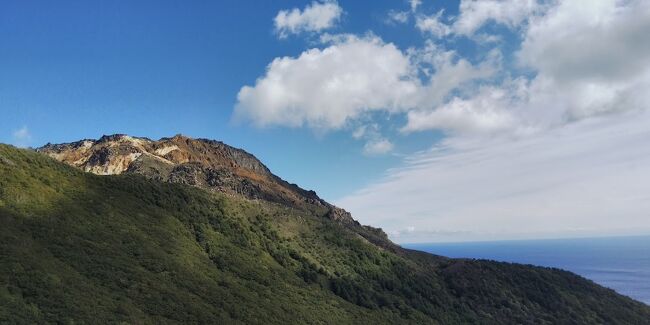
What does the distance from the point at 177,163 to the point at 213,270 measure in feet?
284

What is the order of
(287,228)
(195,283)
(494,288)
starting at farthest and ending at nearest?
1. (494,288)
2. (287,228)
3. (195,283)

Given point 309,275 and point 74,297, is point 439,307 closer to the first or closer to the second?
point 309,275

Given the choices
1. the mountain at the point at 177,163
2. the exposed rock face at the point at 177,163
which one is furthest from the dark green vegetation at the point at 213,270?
the exposed rock face at the point at 177,163

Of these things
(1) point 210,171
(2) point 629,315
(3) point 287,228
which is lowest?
(2) point 629,315

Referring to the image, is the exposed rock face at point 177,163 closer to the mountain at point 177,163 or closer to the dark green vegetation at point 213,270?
the mountain at point 177,163

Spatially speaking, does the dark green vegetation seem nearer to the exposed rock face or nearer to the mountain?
the mountain

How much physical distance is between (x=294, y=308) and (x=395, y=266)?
57201 mm

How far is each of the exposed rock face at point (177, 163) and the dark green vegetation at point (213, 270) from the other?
23426 mm

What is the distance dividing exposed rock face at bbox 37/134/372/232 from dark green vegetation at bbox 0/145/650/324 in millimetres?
23426

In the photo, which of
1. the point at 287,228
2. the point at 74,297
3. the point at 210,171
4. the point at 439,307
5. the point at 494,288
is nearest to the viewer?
the point at 74,297

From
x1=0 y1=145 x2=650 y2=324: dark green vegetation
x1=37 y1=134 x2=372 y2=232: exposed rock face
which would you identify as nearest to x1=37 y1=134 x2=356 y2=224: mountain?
x1=37 y1=134 x2=372 y2=232: exposed rock face

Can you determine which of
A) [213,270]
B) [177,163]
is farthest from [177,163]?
[213,270]

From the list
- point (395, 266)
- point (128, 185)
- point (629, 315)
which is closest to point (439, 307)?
point (395, 266)

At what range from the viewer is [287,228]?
382 ft
